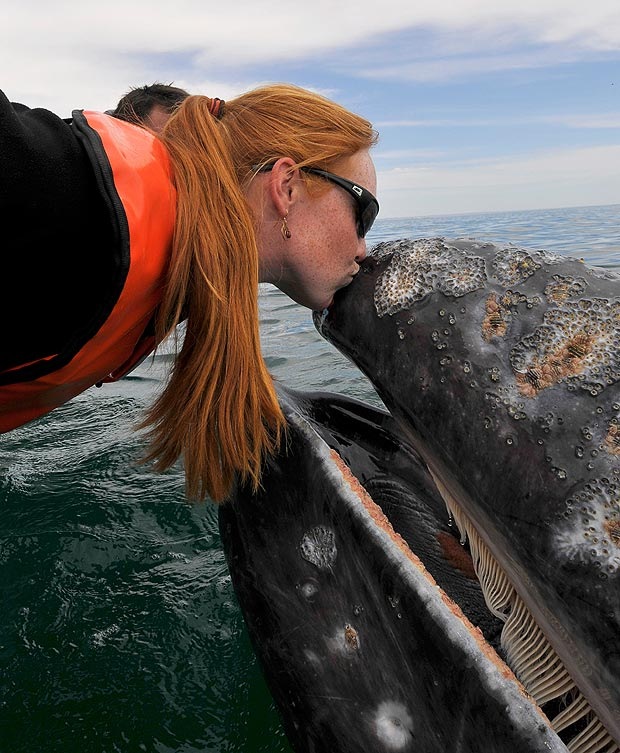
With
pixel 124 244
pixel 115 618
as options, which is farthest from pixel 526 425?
pixel 115 618

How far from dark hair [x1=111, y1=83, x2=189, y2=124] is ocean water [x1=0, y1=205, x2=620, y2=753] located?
273cm

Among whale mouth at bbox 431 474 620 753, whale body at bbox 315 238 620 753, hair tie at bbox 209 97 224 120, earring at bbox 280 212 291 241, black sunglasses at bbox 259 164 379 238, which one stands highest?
hair tie at bbox 209 97 224 120

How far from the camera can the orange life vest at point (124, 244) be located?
247 centimetres

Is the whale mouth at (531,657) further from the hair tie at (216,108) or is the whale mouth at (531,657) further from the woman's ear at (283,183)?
the hair tie at (216,108)

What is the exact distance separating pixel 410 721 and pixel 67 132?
2.26 m

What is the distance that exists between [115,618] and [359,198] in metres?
2.67

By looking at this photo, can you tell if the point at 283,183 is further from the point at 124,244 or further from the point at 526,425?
the point at 526,425

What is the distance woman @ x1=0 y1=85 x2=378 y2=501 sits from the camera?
2.40m

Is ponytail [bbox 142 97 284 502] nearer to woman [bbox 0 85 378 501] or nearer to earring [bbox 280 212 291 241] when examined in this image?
woman [bbox 0 85 378 501]

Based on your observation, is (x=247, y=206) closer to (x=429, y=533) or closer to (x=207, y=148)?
(x=207, y=148)

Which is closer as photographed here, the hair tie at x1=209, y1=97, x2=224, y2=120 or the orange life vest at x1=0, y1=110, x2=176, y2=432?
the orange life vest at x1=0, y1=110, x2=176, y2=432

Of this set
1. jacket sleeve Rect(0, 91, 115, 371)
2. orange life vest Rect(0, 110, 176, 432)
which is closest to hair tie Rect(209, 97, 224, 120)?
orange life vest Rect(0, 110, 176, 432)

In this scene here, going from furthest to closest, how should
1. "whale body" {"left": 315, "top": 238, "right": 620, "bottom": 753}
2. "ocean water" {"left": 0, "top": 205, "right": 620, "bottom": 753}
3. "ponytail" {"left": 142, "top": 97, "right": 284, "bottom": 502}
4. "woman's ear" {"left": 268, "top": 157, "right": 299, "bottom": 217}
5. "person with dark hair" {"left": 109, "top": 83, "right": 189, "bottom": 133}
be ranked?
"person with dark hair" {"left": 109, "top": 83, "right": 189, "bottom": 133} < "ocean water" {"left": 0, "top": 205, "right": 620, "bottom": 753} < "woman's ear" {"left": 268, "top": 157, "right": 299, "bottom": 217} < "ponytail" {"left": 142, "top": 97, "right": 284, "bottom": 502} < "whale body" {"left": 315, "top": 238, "right": 620, "bottom": 753}

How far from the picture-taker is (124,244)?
2467 mm
